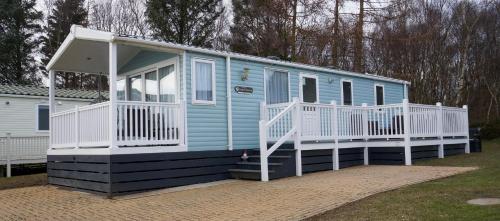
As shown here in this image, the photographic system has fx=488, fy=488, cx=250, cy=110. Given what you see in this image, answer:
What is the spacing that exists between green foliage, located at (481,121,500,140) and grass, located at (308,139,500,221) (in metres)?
15.9

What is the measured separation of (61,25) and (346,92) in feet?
76.6

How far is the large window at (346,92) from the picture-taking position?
51.7 ft

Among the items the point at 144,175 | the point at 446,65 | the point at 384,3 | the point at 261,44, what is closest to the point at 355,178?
the point at 144,175

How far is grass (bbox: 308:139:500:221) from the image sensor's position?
251 inches

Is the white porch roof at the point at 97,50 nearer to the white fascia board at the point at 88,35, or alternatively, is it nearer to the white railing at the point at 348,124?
the white fascia board at the point at 88,35

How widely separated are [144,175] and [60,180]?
3214 mm

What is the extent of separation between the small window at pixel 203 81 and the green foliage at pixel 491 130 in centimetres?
1756

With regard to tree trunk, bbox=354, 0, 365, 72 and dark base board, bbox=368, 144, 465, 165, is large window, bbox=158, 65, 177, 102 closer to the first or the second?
dark base board, bbox=368, 144, 465, 165

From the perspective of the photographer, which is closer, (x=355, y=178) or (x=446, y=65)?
(x=355, y=178)

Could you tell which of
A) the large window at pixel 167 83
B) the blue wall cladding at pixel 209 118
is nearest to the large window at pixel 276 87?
the blue wall cladding at pixel 209 118

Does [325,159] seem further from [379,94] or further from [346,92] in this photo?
[379,94]

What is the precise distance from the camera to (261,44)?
27.3 meters

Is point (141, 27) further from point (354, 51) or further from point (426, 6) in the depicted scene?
point (426, 6)

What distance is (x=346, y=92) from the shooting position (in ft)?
52.0
